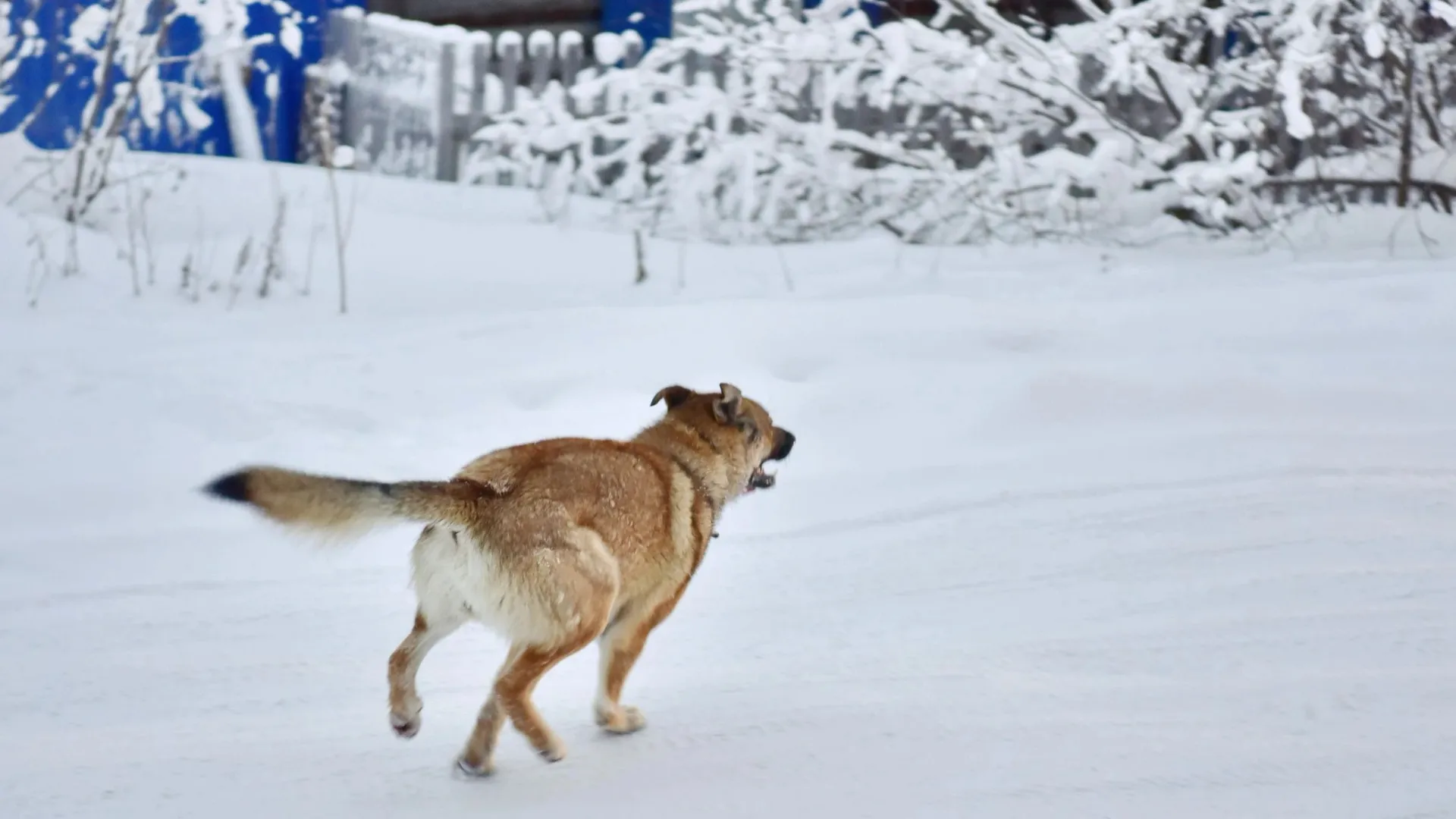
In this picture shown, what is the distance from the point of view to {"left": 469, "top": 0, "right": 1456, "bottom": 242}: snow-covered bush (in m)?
8.80

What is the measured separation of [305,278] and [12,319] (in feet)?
5.25

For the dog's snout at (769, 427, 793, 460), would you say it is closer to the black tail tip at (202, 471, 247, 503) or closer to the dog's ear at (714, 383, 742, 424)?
the dog's ear at (714, 383, 742, 424)

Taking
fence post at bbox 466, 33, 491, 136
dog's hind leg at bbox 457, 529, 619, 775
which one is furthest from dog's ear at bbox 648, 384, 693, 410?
fence post at bbox 466, 33, 491, 136

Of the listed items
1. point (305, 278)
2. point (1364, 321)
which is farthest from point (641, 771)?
point (305, 278)

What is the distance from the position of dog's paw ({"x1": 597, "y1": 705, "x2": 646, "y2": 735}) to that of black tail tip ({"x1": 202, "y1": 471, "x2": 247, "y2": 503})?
1247 mm

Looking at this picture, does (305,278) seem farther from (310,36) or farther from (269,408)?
(310,36)

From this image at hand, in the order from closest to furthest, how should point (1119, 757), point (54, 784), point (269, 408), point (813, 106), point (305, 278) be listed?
point (54, 784) → point (1119, 757) → point (269, 408) → point (305, 278) → point (813, 106)

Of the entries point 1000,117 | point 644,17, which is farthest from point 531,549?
point 644,17

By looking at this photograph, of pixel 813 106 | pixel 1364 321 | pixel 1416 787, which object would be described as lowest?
pixel 1416 787

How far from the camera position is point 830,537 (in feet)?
18.1

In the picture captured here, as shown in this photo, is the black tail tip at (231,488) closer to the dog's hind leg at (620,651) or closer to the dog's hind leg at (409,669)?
the dog's hind leg at (409,669)

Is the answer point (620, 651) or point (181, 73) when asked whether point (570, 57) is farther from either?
point (620, 651)

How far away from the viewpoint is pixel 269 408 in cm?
638

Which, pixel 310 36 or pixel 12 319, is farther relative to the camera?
pixel 310 36
